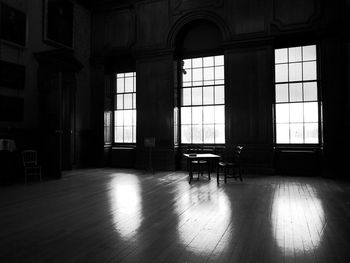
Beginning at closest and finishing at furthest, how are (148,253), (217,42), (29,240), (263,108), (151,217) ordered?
1. (148,253)
2. (29,240)
3. (151,217)
4. (263,108)
5. (217,42)

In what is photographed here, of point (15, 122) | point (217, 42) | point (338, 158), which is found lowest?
point (338, 158)

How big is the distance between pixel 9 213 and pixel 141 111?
590 cm

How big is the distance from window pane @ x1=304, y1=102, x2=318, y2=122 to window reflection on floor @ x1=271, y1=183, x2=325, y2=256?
3031 mm

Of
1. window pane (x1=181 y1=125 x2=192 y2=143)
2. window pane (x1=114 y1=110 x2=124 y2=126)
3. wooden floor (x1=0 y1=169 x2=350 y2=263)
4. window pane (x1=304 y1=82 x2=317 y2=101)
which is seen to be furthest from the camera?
window pane (x1=114 y1=110 x2=124 y2=126)

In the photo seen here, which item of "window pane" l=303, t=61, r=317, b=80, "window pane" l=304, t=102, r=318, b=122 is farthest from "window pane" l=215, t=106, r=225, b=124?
"window pane" l=303, t=61, r=317, b=80

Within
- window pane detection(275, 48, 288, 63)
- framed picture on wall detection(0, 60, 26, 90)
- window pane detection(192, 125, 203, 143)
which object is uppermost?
window pane detection(275, 48, 288, 63)

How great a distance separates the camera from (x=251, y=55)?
833 cm

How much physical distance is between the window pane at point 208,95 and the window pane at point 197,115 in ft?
1.05

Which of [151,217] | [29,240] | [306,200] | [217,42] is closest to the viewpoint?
[29,240]

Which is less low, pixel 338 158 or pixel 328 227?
pixel 338 158

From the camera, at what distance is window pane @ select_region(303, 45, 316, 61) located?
806 cm

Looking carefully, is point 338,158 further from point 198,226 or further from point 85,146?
point 85,146

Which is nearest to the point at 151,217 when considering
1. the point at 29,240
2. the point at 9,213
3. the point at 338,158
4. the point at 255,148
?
the point at 29,240

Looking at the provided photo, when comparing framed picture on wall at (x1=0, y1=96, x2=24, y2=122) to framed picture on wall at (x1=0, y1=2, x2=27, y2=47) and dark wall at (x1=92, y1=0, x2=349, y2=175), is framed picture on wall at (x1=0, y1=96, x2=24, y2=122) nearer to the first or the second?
framed picture on wall at (x1=0, y1=2, x2=27, y2=47)
